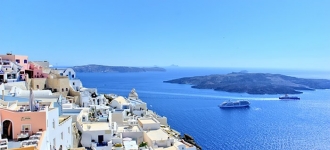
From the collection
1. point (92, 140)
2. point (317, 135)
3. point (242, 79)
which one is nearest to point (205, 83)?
point (242, 79)

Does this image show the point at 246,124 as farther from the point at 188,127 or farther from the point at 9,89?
the point at 9,89

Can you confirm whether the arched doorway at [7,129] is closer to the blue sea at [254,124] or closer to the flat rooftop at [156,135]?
the flat rooftop at [156,135]

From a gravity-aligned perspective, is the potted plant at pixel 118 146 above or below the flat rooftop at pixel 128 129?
below

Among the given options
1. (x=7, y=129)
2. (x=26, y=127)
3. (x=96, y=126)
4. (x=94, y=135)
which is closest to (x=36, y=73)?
(x=96, y=126)

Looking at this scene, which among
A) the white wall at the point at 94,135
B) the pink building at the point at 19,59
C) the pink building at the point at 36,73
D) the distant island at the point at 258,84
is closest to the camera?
the white wall at the point at 94,135

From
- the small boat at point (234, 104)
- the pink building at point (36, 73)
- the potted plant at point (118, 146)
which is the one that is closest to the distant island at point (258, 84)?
the small boat at point (234, 104)

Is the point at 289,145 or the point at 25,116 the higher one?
the point at 25,116

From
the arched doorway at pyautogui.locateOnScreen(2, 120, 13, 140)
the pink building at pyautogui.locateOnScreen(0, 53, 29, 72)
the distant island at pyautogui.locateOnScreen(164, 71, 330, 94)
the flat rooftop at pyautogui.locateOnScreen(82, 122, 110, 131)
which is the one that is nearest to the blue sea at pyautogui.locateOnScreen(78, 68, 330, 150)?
the flat rooftop at pyautogui.locateOnScreen(82, 122, 110, 131)

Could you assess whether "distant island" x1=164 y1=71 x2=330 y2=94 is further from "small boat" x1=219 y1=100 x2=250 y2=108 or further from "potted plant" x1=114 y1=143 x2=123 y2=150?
"potted plant" x1=114 y1=143 x2=123 y2=150
